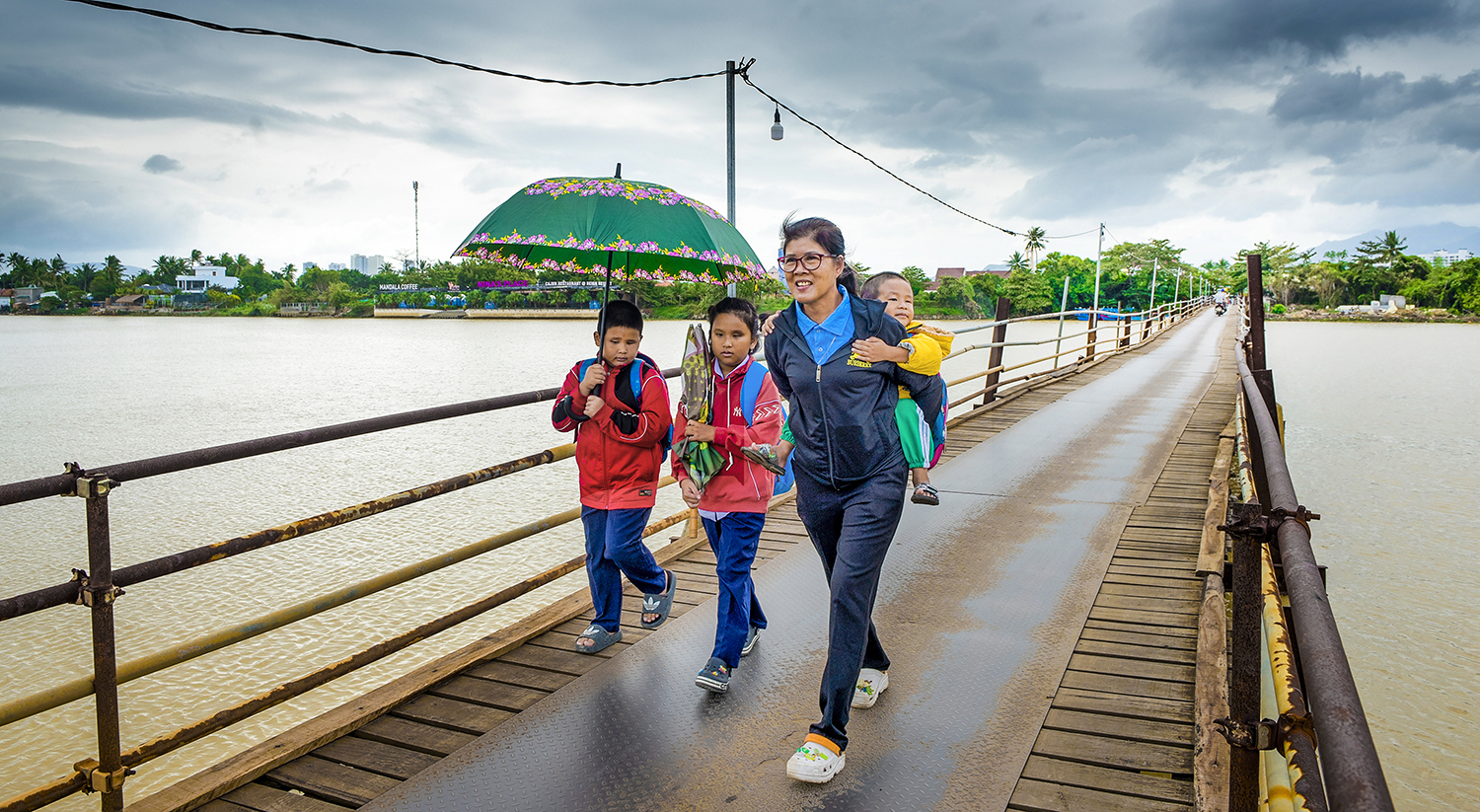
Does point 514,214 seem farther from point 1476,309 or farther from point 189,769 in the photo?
point 1476,309

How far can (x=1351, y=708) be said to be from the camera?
97cm

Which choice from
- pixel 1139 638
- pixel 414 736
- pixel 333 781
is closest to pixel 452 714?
pixel 414 736

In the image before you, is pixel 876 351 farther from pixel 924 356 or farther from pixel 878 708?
pixel 878 708

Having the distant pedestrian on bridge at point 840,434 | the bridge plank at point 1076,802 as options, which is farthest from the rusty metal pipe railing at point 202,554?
the bridge plank at point 1076,802

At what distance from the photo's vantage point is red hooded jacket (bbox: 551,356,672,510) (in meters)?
3.24

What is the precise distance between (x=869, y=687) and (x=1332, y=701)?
208cm

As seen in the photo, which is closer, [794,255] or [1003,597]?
[794,255]

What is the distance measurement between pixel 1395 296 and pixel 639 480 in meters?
110

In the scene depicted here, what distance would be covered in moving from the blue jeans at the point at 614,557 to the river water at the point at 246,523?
5404mm

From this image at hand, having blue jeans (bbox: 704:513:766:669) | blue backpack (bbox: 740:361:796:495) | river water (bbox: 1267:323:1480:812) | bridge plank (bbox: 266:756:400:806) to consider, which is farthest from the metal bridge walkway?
river water (bbox: 1267:323:1480:812)

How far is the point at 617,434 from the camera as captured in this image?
3250mm

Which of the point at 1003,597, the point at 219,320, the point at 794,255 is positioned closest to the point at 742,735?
the point at 794,255

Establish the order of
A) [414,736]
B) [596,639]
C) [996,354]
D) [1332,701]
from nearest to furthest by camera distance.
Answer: [1332,701], [414,736], [596,639], [996,354]

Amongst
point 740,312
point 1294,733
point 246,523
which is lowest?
point 246,523
